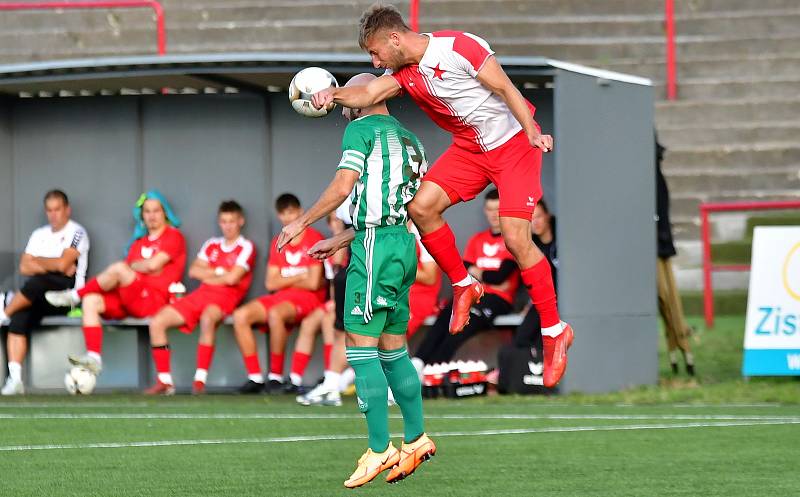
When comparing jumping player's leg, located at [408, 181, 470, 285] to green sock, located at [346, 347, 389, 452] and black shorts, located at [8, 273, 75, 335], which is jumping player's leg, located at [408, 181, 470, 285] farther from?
black shorts, located at [8, 273, 75, 335]

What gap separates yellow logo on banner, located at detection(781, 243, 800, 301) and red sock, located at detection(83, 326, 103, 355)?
5.92 meters

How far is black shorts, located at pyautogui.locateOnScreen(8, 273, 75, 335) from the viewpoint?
1320 centimetres

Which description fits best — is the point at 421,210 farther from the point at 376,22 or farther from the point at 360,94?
the point at 376,22

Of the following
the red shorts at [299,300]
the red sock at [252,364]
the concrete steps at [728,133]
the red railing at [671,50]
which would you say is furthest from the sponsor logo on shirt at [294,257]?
the red railing at [671,50]

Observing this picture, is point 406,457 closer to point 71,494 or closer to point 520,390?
point 71,494

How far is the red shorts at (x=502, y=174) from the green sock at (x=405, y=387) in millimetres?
843

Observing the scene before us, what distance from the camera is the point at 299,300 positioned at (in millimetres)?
12953

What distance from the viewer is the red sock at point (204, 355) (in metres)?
13.0

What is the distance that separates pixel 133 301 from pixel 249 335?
3.88 feet

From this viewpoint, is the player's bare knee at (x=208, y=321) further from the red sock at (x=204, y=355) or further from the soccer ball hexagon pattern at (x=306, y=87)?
the soccer ball hexagon pattern at (x=306, y=87)

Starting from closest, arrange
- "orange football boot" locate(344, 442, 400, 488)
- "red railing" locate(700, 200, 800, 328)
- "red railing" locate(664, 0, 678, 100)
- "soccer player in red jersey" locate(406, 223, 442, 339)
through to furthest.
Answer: "orange football boot" locate(344, 442, 400, 488) → "soccer player in red jersey" locate(406, 223, 442, 339) → "red railing" locate(700, 200, 800, 328) → "red railing" locate(664, 0, 678, 100)

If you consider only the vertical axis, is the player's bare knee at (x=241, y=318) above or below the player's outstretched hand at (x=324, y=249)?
below

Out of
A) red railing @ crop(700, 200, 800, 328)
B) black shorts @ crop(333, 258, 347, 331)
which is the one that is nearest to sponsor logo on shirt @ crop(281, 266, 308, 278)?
black shorts @ crop(333, 258, 347, 331)

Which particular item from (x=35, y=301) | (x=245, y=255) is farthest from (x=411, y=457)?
(x=35, y=301)
